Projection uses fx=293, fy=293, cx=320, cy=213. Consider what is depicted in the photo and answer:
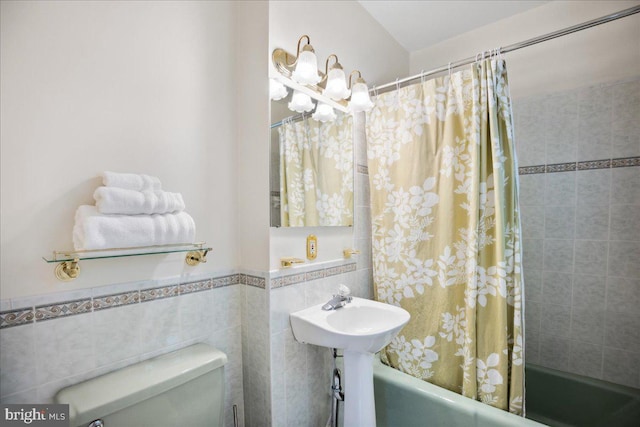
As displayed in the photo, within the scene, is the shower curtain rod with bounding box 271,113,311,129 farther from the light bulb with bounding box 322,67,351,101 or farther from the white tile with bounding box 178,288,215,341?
the white tile with bounding box 178,288,215,341

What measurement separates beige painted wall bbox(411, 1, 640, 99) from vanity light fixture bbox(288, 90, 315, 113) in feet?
4.81

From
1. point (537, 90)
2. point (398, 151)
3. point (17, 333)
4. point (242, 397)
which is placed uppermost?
point (537, 90)

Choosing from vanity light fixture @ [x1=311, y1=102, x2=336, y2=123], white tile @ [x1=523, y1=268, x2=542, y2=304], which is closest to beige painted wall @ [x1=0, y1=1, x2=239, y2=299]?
vanity light fixture @ [x1=311, y1=102, x2=336, y2=123]

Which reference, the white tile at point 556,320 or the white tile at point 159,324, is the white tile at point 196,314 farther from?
the white tile at point 556,320

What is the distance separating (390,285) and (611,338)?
1.35m

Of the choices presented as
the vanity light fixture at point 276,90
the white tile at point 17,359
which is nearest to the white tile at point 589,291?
the vanity light fixture at point 276,90

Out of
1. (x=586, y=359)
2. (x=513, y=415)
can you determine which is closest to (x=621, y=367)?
Answer: (x=586, y=359)

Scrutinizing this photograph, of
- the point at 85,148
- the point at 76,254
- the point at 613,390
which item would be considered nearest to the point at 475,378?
the point at 613,390

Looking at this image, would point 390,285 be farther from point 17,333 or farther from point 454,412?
point 17,333

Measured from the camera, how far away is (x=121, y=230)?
3.03 ft

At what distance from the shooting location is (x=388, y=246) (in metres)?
1.80

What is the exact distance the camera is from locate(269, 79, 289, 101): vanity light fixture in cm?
135

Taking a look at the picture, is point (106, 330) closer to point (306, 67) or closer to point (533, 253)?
point (306, 67)

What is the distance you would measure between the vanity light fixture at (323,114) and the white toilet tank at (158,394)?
4.09ft
